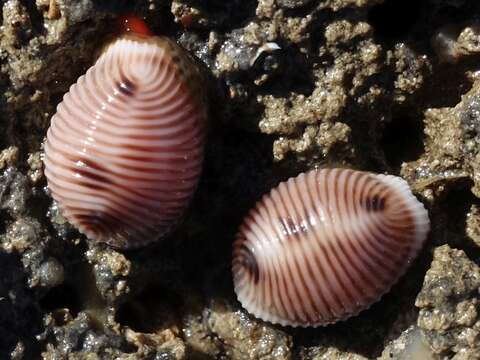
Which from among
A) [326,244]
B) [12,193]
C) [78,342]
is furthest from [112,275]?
[326,244]

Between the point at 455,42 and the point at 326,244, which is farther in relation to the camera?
the point at 455,42

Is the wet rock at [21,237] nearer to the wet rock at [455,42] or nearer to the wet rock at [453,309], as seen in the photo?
the wet rock at [453,309]

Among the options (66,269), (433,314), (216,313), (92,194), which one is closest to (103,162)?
(92,194)

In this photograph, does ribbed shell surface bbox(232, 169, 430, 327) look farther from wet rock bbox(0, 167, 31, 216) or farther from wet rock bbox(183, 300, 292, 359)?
wet rock bbox(0, 167, 31, 216)

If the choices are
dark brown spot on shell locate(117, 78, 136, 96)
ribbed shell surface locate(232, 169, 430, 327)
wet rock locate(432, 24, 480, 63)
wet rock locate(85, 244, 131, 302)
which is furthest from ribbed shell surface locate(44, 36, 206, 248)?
wet rock locate(432, 24, 480, 63)

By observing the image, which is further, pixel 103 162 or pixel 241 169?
pixel 241 169

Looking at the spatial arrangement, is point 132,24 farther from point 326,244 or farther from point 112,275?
point 326,244

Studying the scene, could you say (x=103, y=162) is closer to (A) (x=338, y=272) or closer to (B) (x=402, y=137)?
(A) (x=338, y=272)
